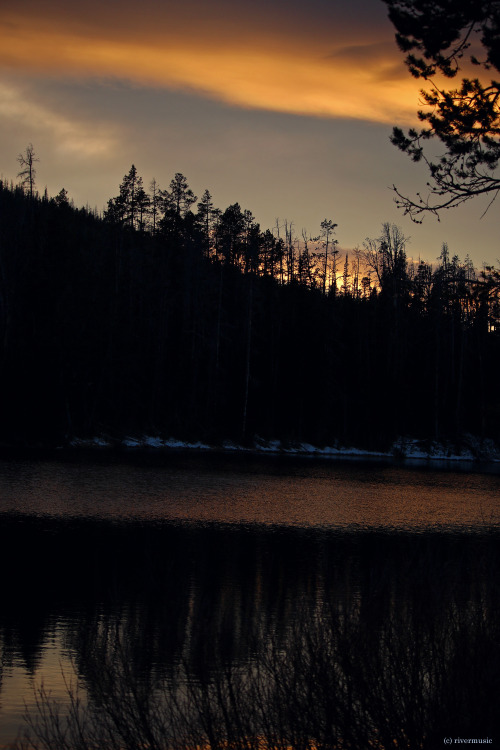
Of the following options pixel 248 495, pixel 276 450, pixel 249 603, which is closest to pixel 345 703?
pixel 249 603

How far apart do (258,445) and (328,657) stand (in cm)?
5579

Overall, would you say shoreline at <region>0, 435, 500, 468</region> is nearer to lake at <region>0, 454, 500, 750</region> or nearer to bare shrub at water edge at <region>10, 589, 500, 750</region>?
lake at <region>0, 454, 500, 750</region>

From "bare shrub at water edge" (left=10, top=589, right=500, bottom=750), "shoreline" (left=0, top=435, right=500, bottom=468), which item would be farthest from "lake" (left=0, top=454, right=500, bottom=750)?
"shoreline" (left=0, top=435, right=500, bottom=468)

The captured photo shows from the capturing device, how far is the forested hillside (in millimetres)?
56594

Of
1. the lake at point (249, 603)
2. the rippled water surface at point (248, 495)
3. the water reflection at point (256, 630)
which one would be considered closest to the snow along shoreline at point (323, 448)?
the rippled water surface at point (248, 495)

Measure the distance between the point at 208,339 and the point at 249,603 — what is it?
174 feet

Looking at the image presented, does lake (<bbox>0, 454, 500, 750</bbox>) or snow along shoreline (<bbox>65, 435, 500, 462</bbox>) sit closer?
lake (<bbox>0, 454, 500, 750</bbox>)

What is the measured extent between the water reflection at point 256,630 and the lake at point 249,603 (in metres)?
0.04

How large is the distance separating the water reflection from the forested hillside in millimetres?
30916

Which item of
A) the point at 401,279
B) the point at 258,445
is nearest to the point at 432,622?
the point at 258,445

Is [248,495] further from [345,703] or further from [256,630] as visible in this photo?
[345,703]

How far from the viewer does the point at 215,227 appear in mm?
78000

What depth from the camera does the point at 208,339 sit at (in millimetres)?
67188

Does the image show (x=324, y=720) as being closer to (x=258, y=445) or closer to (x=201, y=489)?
(x=201, y=489)
